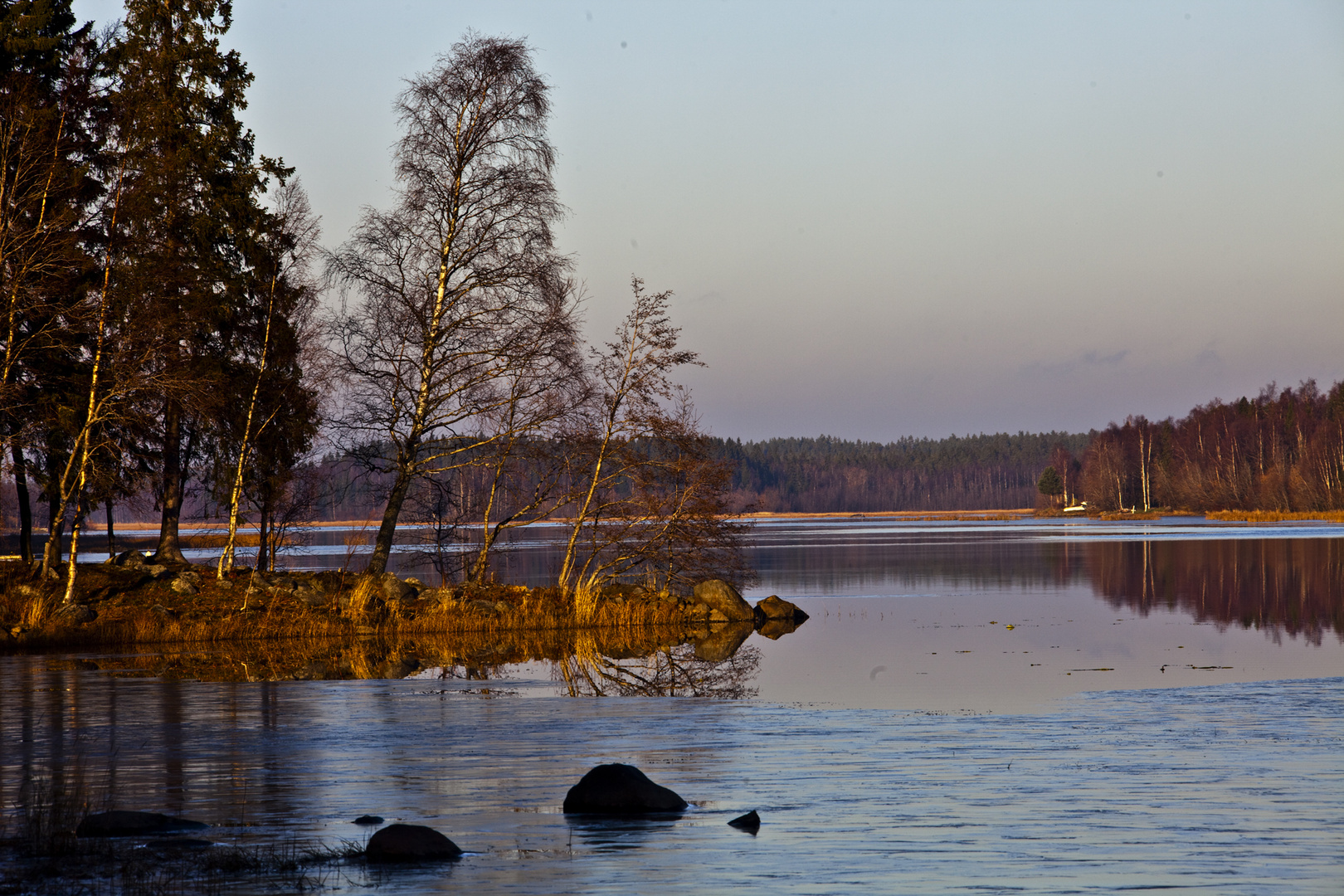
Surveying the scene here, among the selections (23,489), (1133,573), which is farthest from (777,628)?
(1133,573)

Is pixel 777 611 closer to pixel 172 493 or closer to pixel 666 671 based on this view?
pixel 666 671

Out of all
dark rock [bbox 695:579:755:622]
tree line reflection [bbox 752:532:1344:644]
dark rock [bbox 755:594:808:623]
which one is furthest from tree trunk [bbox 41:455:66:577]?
tree line reflection [bbox 752:532:1344:644]

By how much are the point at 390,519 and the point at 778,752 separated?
2034 cm

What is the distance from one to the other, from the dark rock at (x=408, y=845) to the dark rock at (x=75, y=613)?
797 inches

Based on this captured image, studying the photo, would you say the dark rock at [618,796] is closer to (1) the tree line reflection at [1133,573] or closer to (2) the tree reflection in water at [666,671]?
(2) the tree reflection in water at [666,671]

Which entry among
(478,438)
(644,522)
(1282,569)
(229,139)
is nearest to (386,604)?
(478,438)

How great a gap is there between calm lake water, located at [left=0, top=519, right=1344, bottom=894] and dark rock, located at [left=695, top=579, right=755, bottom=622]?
4.83 metres

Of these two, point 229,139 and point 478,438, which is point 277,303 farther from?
point 478,438

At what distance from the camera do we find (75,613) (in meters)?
26.5

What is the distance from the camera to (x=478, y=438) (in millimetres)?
31766

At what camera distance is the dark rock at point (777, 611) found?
35656 mm

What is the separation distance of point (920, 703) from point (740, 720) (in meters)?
3.53

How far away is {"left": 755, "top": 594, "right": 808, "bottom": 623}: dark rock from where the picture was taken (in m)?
35.7

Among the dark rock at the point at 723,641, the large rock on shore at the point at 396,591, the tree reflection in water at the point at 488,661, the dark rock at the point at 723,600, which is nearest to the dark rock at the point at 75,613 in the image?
the tree reflection in water at the point at 488,661
